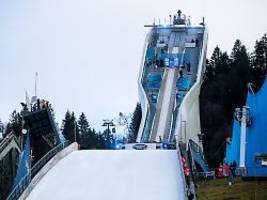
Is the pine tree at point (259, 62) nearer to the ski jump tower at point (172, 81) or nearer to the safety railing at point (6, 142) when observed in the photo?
the ski jump tower at point (172, 81)

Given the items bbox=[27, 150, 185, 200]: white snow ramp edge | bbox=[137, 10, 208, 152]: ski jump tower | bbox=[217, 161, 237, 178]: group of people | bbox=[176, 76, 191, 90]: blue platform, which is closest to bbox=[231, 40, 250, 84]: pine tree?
bbox=[137, 10, 208, 152]: ski jump tower

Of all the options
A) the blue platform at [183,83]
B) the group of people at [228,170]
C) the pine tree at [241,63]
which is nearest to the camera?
the group of people at [228,170]

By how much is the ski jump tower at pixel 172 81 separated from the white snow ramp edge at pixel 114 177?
14.0m

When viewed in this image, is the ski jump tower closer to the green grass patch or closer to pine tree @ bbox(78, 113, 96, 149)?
the green grass patch

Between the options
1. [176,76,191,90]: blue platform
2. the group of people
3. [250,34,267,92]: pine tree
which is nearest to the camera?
the group of people

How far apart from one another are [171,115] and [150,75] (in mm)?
4161

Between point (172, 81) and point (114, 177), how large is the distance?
859 inches

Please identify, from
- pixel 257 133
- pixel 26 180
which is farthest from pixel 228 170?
pixel 26 180

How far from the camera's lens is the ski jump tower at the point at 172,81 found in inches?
1559

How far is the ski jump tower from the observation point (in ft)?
130

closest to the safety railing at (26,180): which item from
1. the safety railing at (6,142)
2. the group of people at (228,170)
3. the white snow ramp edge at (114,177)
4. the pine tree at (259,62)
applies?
the white snow ramp edge at (114,177)

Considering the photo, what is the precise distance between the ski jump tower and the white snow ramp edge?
45.8ft

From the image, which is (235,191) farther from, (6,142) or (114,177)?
(6,142)

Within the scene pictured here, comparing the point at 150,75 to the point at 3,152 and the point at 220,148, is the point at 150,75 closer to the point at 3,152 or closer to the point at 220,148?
the point at 220,148
